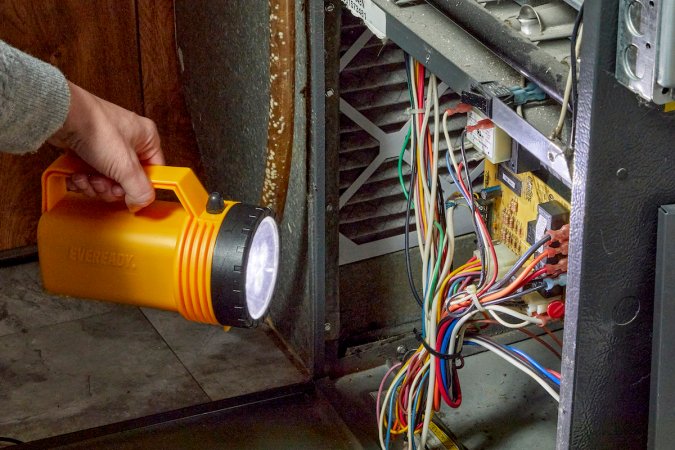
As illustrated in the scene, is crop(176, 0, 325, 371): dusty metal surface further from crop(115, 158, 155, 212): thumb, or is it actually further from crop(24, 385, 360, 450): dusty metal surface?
crop(115, 158, 155, 212): thumb

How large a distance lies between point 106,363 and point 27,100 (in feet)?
2.98

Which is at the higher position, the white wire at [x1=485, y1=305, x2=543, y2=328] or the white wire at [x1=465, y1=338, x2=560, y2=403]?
the white wire at [x1=485, y1=305, x2=543, y2=328]

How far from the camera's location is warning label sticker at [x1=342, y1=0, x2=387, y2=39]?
56.3 inches

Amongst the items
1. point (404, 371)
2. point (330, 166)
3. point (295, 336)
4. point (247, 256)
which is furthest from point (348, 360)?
point (247, 256)

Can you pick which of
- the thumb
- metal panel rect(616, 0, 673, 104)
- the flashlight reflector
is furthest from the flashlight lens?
metal panel rect(616, 0, 673, 104)

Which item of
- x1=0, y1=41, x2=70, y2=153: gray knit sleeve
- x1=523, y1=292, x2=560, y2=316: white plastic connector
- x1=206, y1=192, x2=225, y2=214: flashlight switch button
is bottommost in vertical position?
x1=523, y1=292, x2=560, y2=316: white plastic connector

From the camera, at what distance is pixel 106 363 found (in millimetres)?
2031

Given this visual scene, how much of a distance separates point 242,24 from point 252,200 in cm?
36

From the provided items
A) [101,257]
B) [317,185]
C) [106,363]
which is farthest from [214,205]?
[106,363]

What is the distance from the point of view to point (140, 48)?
7.29 feet

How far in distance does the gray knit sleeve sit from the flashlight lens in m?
0.34

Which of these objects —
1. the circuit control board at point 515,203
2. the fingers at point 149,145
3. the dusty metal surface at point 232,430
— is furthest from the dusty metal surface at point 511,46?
the dusty metal surface at point 232,430

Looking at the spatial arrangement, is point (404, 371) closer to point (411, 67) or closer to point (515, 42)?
point (411, 67)

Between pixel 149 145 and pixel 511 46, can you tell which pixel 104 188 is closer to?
pixel 149 145
